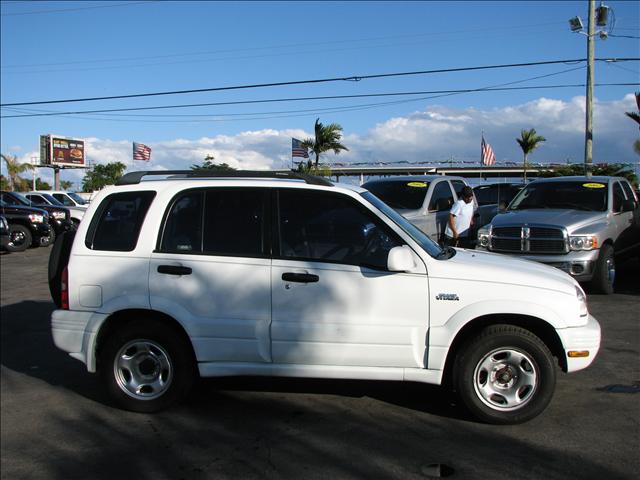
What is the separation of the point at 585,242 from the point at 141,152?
37.1 metres

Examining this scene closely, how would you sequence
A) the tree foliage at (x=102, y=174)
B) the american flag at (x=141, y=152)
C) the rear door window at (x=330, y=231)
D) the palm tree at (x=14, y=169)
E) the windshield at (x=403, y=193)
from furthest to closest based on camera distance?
1. the tree foliage at (x=102, y=174)
2. the palm tree at (x=14, y=169)
3. the american flag at (x=141, y=152)
4. the windshield at (x=403, y=193)
5. the rear door window at (x=330, y=231)

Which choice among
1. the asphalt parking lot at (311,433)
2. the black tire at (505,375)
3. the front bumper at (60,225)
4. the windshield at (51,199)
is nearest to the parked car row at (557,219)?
the asphalt parking lot at (311,433)

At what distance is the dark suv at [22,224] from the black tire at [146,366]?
1539 cm

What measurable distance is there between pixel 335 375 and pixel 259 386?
1203mm

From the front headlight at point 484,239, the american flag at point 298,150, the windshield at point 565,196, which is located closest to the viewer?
the front headlight at point 484,239

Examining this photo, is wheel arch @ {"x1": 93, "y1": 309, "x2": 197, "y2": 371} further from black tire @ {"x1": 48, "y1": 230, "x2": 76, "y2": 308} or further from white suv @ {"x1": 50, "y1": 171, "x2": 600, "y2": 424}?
black tire @ {"x1": 48, "y1": 230, "x2": 76, "y2": 308}

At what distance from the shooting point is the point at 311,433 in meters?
4.37

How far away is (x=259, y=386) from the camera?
214 inches

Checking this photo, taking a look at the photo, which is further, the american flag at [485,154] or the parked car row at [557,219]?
the american flag at [485,154]

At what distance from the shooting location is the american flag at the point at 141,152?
40.3m

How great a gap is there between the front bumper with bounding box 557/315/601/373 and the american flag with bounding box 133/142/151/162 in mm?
39020

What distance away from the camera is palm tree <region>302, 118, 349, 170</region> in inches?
1214

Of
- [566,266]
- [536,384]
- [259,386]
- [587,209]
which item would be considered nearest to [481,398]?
[536,384]

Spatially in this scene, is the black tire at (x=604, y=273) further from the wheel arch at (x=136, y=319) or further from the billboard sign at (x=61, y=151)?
the billboard sign at (x=61, y=151)
